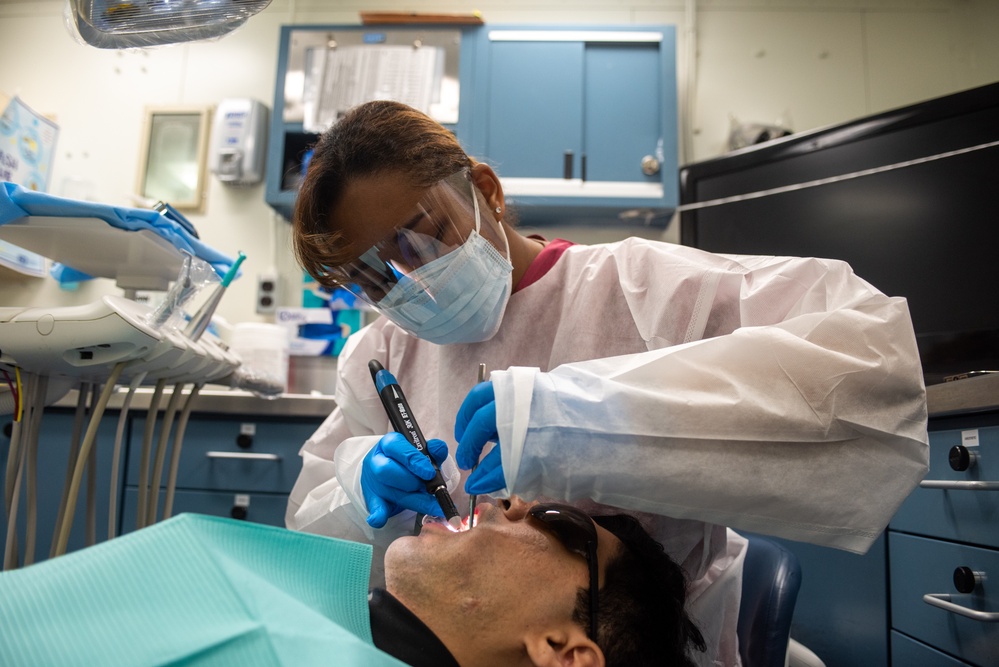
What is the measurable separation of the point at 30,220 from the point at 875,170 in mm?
2010

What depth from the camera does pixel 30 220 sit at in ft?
3.67

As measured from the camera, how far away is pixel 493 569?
0.93 m

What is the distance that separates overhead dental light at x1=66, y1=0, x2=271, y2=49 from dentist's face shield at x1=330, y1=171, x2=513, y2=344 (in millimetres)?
357

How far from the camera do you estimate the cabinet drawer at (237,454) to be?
6.50 ft

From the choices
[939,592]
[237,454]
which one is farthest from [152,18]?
[939,592]

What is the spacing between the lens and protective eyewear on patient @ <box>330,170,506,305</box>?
104cm

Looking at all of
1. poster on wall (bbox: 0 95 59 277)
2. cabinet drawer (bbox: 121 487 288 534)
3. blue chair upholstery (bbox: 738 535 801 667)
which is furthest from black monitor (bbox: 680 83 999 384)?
poster on wall (bbox: 0 95 59 277)

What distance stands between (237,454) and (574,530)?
129 centimetres

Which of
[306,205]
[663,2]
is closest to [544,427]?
[306,205]

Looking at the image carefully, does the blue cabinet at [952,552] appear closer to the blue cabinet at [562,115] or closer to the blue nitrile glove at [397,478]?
the blue nitrile glove at [397,478]

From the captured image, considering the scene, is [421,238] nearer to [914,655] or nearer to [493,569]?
[493,569]

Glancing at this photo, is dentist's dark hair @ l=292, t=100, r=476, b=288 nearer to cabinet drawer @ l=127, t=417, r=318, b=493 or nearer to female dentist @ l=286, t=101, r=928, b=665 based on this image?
female dentist @ l=286, t=101, r=928, b=665

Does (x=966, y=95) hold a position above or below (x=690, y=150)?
below

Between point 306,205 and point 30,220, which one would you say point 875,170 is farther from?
point 30,220
